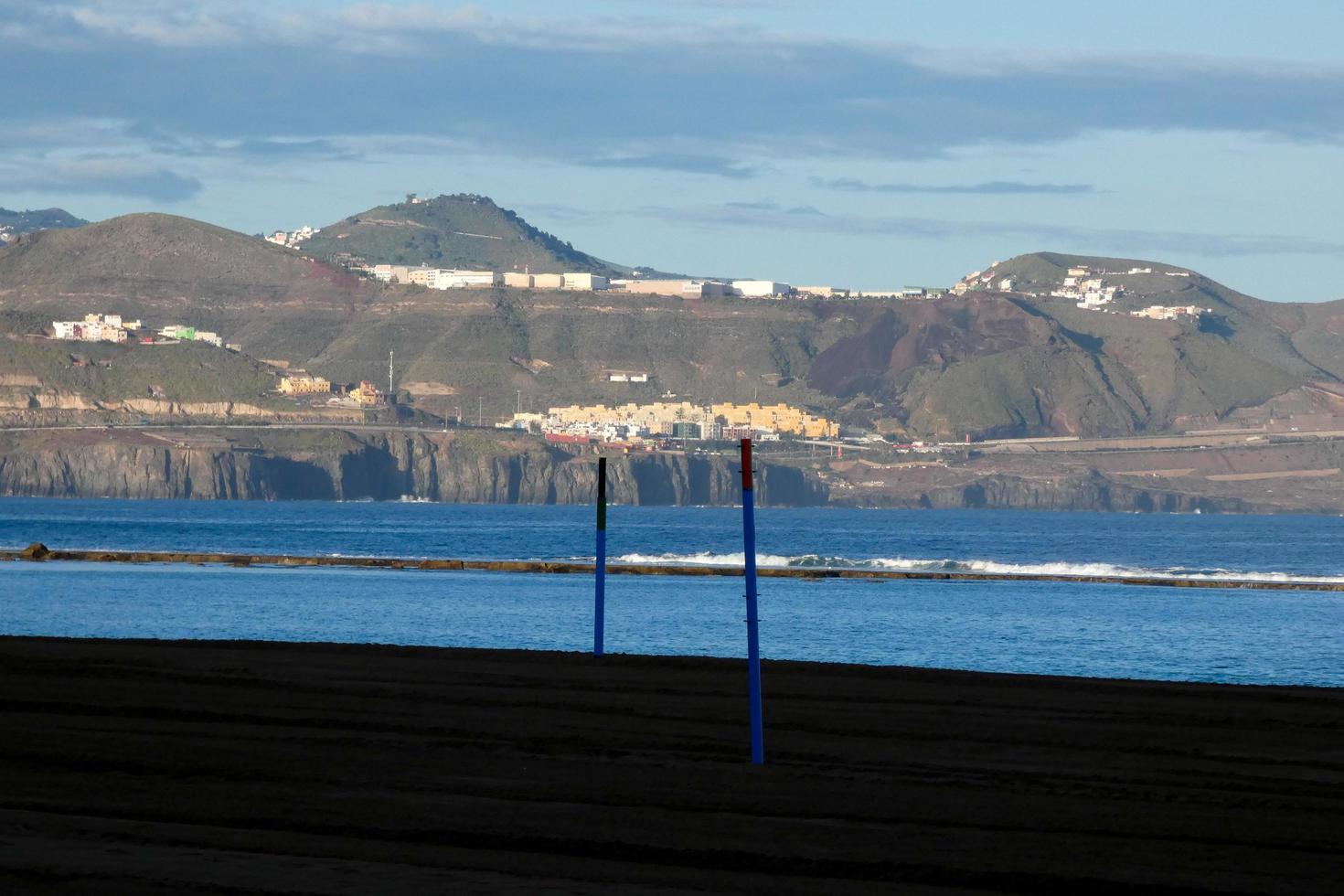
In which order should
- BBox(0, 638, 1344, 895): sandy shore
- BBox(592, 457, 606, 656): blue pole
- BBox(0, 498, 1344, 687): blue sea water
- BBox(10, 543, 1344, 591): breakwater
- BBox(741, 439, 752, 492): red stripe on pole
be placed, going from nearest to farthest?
BBox(0, 638, 1344, 895): sandy shore → BBox(741, 439, 752, 492): red stripe on pole → BBox(592, 457, 606, 656): blue pole → BBox(0, 498, 1344, 687): blue sea water → BBox(10, 543, 1344, 591): breakwater

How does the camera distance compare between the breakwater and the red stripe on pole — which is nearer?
the red stripe on pole

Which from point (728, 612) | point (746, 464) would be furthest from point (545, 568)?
point (746, 464)

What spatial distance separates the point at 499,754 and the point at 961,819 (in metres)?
3.33

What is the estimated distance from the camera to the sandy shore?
28.1 feet

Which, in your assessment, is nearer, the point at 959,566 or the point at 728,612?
the point at 728,612

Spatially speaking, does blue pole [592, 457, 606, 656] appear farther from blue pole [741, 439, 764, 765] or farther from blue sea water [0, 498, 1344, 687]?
blue sea water [0, 498, 1344, 687]

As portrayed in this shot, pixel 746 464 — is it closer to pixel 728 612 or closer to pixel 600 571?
pixel 600 571

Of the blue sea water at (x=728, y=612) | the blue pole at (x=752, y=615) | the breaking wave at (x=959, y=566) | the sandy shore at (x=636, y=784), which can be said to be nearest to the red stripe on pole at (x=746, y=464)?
the blue pole at (x=752, y=615)

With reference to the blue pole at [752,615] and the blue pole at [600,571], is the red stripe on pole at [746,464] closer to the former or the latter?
the blue pole at [752,615]

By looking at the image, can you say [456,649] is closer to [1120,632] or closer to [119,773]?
[119,773]

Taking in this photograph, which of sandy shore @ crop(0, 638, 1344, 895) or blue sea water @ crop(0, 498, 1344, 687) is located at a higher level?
sandy shore @ crop(0, 638, 1344, 895)

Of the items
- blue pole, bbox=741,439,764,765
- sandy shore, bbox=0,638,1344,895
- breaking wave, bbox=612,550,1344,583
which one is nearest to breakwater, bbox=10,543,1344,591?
breaking wave, bbox=612,550,1344,583

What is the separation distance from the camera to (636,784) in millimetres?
11008

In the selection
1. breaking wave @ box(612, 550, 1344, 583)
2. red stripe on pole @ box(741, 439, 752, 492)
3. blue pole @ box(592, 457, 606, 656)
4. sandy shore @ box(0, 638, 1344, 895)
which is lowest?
breaking wave @ box(612, 550, 1344, 583)
